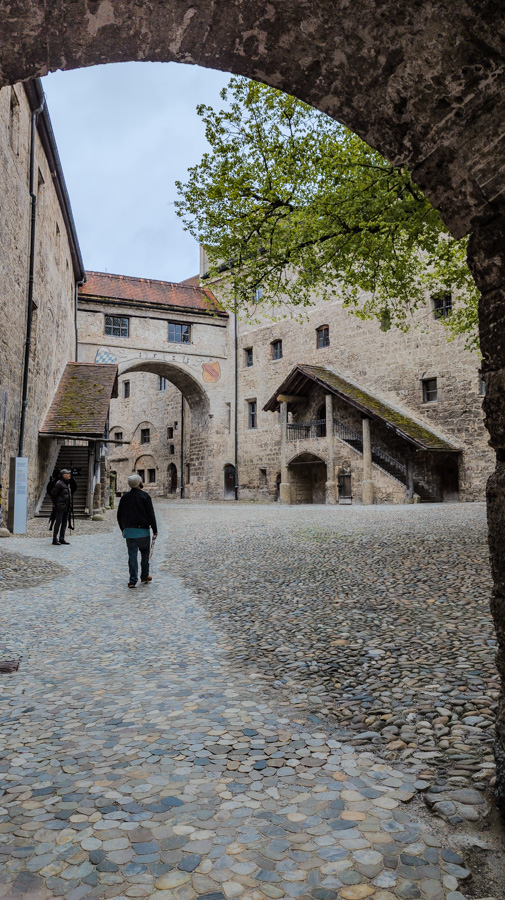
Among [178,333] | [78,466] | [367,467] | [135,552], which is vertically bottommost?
[135,552]

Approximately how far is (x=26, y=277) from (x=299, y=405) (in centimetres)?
1552

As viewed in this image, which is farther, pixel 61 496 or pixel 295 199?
pixel 61 496

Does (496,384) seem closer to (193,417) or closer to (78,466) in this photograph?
(78,466)

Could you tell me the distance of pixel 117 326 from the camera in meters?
28.6

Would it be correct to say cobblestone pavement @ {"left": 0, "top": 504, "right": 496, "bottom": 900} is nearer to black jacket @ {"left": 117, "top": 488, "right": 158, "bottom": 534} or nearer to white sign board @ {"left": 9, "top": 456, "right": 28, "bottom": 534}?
black jacket @ {"left": 117, "top": 488, "right": 158, "bottom": 534}

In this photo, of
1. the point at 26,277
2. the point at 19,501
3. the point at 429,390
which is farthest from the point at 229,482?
the point at 19,501

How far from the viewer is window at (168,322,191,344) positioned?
30156 millimetres

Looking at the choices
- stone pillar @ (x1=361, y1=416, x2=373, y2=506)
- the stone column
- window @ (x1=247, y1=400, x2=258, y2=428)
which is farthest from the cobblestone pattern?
window @ (x1=247, y1=400, x2=258, y2=428)

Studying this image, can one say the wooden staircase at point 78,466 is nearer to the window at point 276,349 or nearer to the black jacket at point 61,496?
the black jacket at point 61,496

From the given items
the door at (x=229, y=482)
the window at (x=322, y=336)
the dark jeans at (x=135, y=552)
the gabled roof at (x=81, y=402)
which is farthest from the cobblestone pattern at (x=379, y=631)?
the door at (x=229, y=482)

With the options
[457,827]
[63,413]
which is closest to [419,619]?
[457,827]

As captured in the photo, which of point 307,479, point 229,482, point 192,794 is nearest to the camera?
point 192,794

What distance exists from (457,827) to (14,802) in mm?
1578

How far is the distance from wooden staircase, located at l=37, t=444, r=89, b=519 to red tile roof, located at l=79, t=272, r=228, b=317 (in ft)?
36.7
